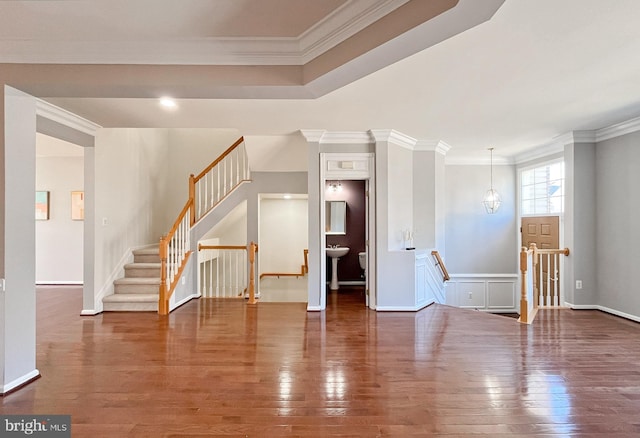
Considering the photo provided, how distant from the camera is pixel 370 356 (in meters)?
3.43

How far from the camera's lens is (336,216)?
25.0ft

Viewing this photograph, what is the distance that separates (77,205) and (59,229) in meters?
0.70

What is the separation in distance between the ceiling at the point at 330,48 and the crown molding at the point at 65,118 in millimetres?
1426

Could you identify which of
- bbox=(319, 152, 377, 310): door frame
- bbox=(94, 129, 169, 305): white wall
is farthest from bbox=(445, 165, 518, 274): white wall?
bbox=(94, 129, 169, 305): white wall

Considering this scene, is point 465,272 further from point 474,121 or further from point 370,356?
point 370,356

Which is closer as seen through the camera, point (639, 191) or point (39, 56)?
point (39, 56)

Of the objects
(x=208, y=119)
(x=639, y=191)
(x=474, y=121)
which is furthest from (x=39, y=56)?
(x=639, y=191)

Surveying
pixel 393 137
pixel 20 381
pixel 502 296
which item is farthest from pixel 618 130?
pixel 20 381

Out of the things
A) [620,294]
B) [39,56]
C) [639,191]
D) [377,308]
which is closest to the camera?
[39,56]

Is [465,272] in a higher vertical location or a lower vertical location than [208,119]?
lower

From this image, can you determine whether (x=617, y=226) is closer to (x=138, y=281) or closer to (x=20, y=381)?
(x=20, y=381)

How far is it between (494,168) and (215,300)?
6.44 metres

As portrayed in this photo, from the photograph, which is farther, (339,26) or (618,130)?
(618,130)

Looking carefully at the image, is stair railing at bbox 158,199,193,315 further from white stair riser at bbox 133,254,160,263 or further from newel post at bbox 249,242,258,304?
newel post at bbox 249,242,258,304
